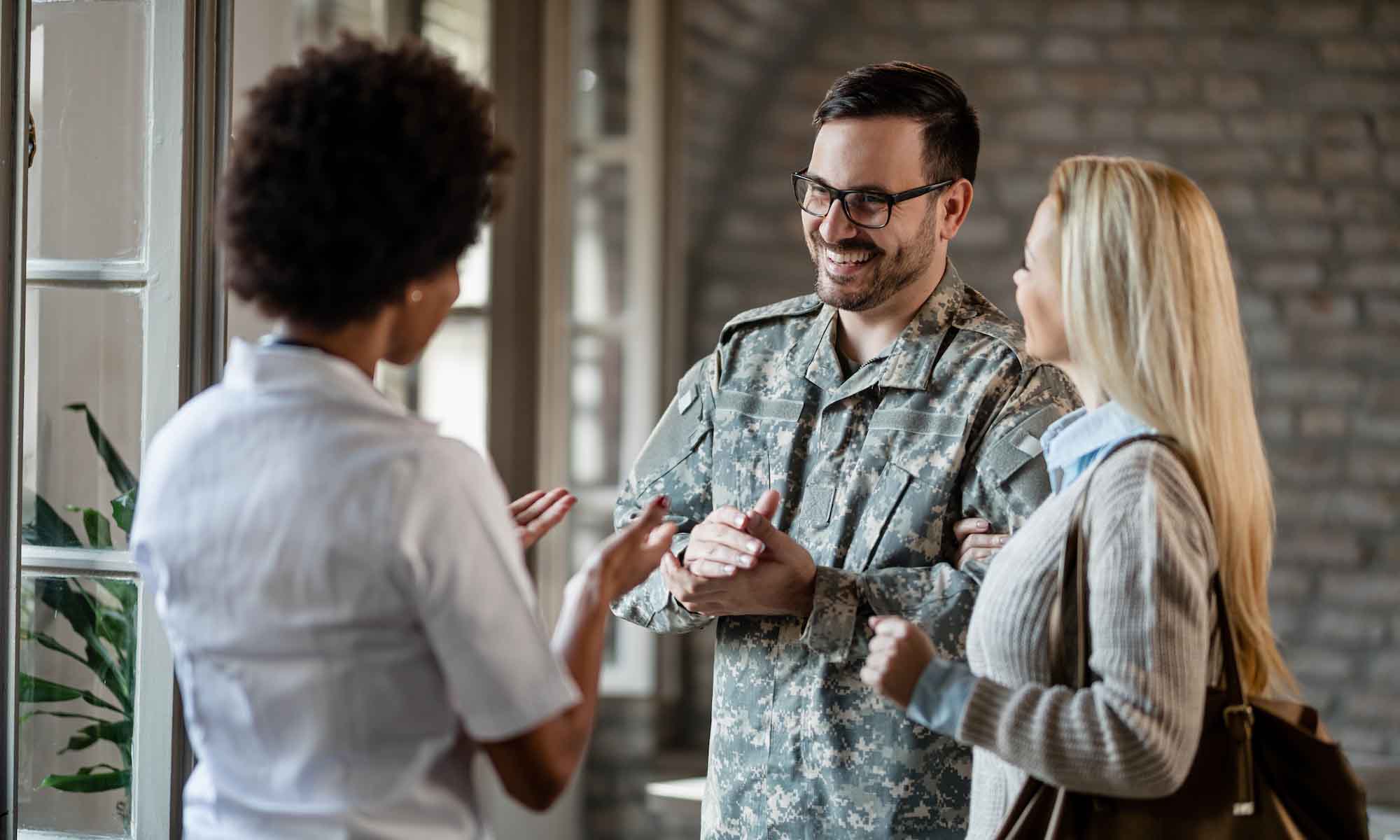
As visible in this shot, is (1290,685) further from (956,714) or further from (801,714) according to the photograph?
(801,714)

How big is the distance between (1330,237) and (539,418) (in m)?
2.47

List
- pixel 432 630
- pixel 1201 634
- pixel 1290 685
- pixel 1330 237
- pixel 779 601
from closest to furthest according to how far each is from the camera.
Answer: pixel 432 630 < pixel 1201 634 < pixel 1290 685 < pixel 779 601 < pixel 1330 237

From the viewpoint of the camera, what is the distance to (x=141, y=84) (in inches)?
78.2

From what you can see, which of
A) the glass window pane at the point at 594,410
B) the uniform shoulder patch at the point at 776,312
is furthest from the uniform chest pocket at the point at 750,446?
the glass window pane at the point at 594,410

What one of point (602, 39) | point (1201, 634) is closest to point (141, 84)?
point (1201, 634)

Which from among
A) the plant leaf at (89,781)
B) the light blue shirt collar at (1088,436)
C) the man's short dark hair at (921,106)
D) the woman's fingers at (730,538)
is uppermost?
the man's short dark hair at (921,106)

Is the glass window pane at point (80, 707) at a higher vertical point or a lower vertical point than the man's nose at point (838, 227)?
lower

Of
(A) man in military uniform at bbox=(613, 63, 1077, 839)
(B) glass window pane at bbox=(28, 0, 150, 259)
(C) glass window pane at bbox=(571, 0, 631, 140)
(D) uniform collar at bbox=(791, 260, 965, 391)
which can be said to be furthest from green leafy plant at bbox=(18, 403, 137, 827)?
(C) glass window pane at bbox=(571, 0, 631, 140)

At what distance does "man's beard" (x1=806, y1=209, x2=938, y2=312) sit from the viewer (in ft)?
5.86

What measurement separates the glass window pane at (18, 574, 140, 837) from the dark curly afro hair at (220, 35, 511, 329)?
119cm

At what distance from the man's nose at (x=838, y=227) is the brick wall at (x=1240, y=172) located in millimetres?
2413

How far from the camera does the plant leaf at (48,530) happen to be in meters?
2.00

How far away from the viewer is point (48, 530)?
2.00 meters

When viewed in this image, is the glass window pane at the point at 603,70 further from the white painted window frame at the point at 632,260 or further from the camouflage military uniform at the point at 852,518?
the camouflage military uniform at the point at 852,518
